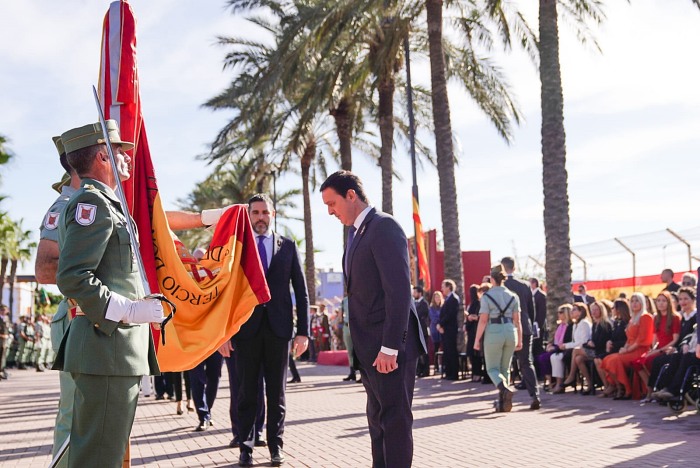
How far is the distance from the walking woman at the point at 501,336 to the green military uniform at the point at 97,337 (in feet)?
29.2

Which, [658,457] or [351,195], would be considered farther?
[658,457]

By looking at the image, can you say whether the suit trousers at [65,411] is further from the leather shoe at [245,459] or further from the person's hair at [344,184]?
the leather shoe at [245,459]

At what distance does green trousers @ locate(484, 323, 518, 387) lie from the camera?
41.5 ft

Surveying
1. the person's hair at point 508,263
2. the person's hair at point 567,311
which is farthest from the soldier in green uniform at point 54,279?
the person's hair at point 567,311

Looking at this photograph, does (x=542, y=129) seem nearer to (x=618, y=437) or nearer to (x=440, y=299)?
(x=440, y=299)

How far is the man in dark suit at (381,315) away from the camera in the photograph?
18.6 feet

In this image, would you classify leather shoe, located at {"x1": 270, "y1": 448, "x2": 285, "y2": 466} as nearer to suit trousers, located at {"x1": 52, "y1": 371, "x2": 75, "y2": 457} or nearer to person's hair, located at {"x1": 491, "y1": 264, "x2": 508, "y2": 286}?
suit trousers, located at {"x1": 52, "y1": 371, "x2": 75, "y2": 457}

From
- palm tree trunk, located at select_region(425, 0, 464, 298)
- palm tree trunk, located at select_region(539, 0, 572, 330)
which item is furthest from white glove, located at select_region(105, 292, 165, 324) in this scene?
palm tree trunk, located at select_region(425, 0, 464, 298)

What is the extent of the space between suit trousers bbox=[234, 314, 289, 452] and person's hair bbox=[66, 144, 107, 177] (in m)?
3.89

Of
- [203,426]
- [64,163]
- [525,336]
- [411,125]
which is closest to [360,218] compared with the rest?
[64,163]

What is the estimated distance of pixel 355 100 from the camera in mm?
29172

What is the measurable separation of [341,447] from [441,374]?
1189cm

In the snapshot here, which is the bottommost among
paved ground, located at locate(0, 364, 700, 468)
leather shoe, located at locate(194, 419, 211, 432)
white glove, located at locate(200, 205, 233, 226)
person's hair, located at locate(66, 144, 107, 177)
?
paved ground, located at locate(0, 364, 700, 468)

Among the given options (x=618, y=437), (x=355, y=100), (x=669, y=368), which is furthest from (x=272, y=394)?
(x=355, y=100)
